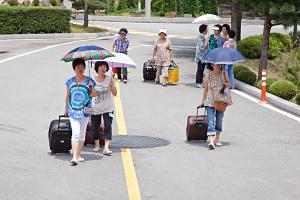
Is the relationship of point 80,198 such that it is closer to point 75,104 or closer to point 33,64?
point 75,104

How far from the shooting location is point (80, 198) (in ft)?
27.1

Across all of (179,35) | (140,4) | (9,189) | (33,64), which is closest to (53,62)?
(33,64)

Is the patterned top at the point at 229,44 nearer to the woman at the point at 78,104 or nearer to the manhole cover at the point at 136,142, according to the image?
the manhole cover at the point at 136,142

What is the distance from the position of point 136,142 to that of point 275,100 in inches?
254

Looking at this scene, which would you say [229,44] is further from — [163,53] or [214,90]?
[214,90]

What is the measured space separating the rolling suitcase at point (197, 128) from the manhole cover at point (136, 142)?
43 centimetres

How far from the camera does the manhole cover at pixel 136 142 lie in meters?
11.6

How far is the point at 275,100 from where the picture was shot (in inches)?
685

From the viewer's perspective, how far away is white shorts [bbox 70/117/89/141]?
10117mm

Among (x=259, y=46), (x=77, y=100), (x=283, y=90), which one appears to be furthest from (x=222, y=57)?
(x=259, y=46)

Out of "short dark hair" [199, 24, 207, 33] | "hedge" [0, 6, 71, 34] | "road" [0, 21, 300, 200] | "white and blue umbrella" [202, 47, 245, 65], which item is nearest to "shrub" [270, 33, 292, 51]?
"hedge" [0, 6, 71, 34]

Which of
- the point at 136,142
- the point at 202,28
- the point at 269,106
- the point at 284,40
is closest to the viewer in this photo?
the point at 136,142

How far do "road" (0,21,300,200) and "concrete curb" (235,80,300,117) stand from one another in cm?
53

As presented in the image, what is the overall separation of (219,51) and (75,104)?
3044mm
